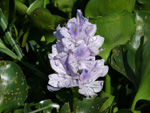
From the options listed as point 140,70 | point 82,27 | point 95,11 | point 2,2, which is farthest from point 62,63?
point 2,2

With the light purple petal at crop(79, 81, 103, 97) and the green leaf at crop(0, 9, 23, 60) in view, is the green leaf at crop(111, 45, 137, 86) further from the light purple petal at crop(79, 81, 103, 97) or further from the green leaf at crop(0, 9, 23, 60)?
the green leaf at crop(0, 9, 23, 60)

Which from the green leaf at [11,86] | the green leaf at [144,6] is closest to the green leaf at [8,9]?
the green leaf at [11,86]

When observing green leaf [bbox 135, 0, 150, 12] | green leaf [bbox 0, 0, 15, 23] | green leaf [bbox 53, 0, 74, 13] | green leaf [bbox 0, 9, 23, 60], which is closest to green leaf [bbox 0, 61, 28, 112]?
green leaf [bbox 0, 9, 23, 60]

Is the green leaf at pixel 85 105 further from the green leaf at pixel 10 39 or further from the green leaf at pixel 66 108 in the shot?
the green leaf at pixel 10 39

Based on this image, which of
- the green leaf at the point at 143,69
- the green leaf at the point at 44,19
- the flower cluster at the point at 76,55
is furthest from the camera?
the green leaf at the point at 44,19

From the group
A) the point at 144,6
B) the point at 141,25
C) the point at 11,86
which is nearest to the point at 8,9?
the point at 11,86
